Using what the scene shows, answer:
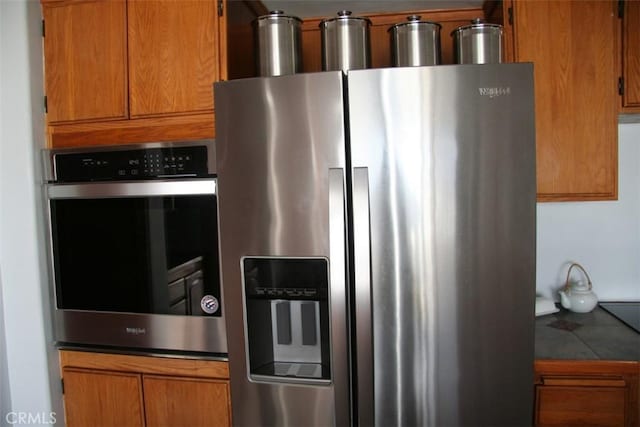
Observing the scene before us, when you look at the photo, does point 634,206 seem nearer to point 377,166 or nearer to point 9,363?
point 377,166

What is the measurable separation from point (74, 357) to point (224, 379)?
59 centimetres

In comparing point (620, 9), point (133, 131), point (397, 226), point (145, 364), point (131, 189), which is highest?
point (620, 9)

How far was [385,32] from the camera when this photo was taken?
192 cm

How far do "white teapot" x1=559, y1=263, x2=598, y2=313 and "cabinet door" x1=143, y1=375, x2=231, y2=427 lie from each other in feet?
4.49

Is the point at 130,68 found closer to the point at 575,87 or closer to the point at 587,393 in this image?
the point at 575,87

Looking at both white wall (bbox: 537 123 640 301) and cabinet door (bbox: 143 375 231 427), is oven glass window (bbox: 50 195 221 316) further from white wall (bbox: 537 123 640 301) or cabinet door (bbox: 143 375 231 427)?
white wall (bbox: 537 123 640 301)

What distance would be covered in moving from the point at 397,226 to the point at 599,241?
119 centimetres

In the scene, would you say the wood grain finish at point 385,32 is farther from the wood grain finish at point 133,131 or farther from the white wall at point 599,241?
the white wall at point 599,241

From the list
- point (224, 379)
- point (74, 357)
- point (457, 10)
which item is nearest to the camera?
point (224, 379)

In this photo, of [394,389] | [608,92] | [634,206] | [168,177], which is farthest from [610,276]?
[168,177]

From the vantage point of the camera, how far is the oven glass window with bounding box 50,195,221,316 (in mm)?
1461

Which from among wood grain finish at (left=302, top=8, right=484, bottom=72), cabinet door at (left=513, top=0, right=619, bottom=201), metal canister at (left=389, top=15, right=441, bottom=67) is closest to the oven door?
metal canister at (left=389, top=15, right=441, bottom=67)

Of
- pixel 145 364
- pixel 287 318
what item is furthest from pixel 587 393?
pixel 145 364

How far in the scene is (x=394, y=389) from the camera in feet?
4.26
